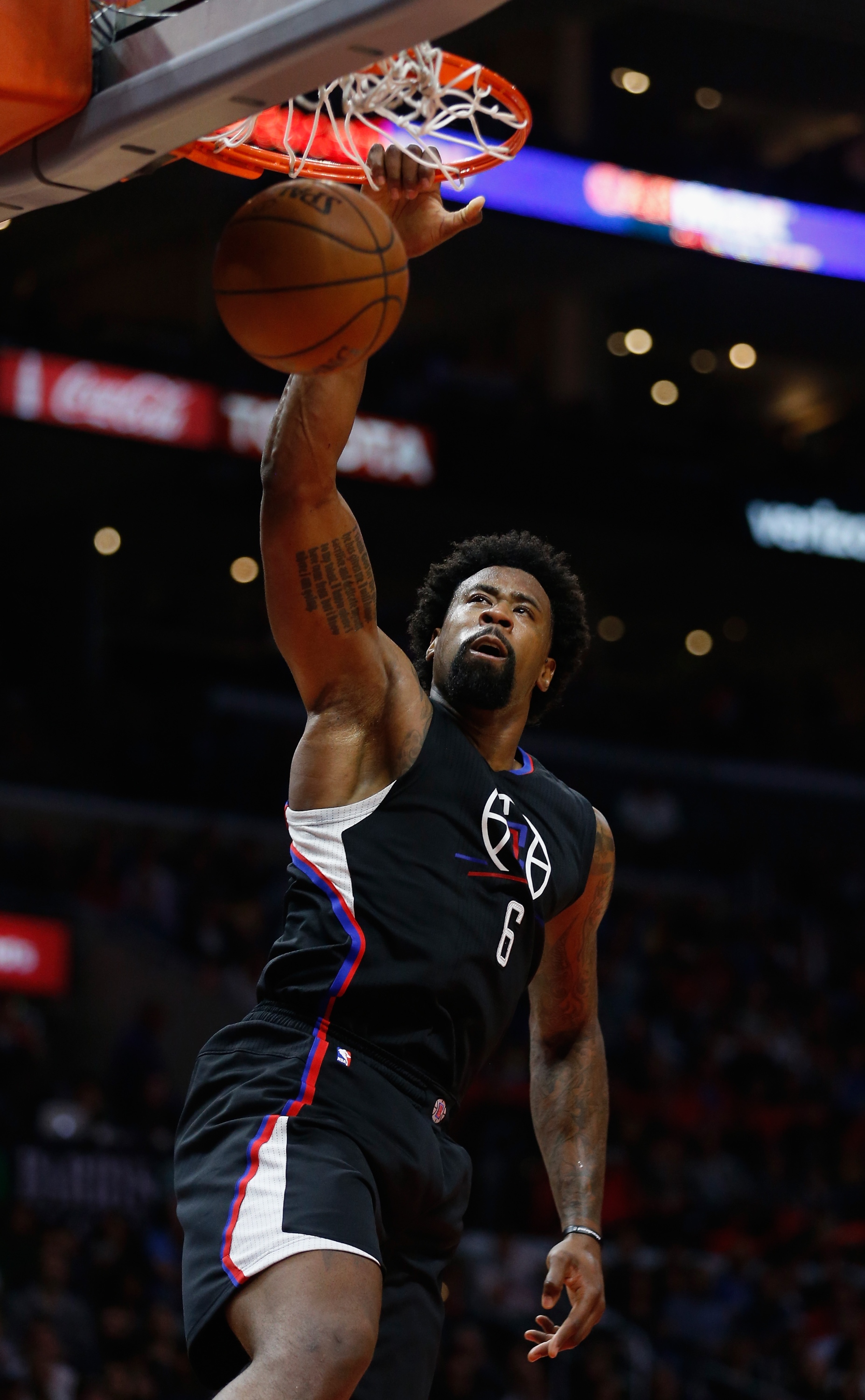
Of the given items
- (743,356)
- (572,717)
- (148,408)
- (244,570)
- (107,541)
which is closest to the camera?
(148,408)

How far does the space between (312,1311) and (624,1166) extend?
1041 cm

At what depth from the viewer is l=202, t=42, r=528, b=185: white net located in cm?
427

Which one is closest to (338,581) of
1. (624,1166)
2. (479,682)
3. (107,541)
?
(479,682)

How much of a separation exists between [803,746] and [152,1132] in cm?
1232

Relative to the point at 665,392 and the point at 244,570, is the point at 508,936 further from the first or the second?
the point at 665,392

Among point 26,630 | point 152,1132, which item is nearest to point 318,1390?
point 152,1132

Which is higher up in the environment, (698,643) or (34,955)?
(34,955)

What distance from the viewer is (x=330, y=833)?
401 centimetres

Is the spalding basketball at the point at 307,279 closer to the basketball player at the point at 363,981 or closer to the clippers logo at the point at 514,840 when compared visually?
the basketball player at the point at 363,981

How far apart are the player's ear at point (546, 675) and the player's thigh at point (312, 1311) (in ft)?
5.81

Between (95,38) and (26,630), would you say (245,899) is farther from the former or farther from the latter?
(95,38)

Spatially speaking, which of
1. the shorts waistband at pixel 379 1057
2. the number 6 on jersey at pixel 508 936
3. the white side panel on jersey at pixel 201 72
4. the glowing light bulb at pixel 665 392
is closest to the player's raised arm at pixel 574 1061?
the number 6 on jersey at pixel 508 936

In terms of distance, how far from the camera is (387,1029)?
392cm

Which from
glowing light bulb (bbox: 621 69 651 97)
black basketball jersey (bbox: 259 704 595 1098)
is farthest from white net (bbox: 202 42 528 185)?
glowing light bulb (bbox: 621 69 651 97)
